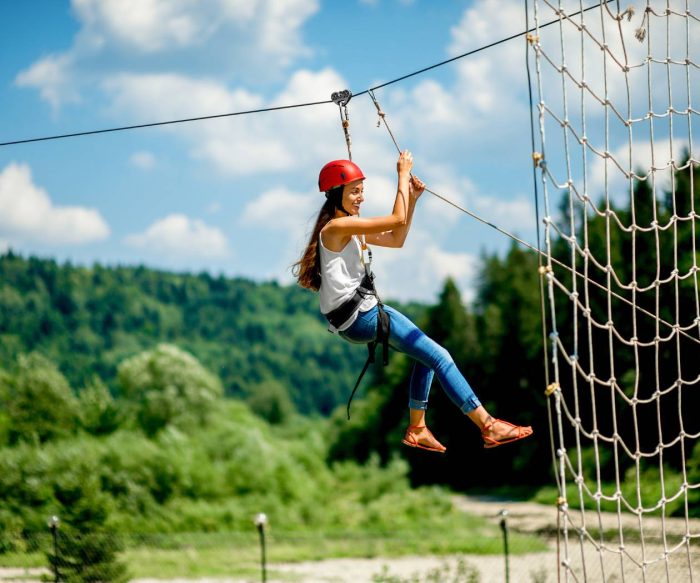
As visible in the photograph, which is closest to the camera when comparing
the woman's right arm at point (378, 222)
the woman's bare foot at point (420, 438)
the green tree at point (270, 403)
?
the woman's right arm at point (378, 222)

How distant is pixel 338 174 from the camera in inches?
211

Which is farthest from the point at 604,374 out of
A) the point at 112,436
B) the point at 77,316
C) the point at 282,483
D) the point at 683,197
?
the point at 77,316

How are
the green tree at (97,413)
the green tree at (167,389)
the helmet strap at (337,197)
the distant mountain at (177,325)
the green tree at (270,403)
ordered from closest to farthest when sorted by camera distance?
1. the helmet strap at (337,197)
2. the green tree at (97,413)
3. the green tree at (167,389)
4. the green tree at (270,403)
5. the distant mountain at (177,325)

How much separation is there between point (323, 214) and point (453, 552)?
19020 millimetres

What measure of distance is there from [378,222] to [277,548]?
1971cm

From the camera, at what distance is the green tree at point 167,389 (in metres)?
38.6

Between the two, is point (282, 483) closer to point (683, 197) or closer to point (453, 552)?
point (453, 552)

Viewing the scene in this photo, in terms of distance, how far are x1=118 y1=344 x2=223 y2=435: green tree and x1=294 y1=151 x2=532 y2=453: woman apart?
3244 centimetres

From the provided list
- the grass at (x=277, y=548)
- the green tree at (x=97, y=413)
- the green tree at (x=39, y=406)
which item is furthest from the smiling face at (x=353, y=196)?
the green tree at (x=97, y=413)

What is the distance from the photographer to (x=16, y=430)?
96.6 feet

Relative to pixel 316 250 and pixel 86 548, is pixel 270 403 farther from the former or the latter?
pixel 316 250

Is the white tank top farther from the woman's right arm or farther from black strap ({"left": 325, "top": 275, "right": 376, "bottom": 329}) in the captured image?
the woman's right arm

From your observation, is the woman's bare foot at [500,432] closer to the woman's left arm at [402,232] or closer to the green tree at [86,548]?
the woman's left arm at [402,232]

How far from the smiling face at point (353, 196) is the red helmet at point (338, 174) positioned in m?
0.04
